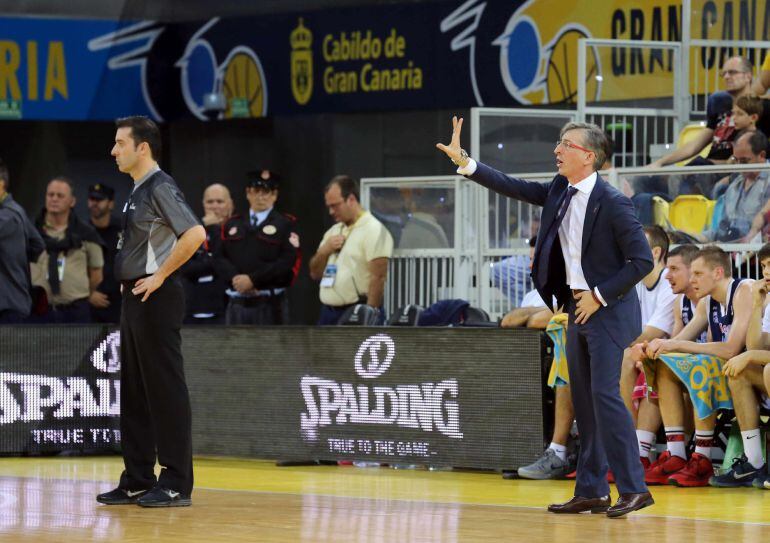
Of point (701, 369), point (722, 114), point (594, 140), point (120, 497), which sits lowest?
point (120, 497)

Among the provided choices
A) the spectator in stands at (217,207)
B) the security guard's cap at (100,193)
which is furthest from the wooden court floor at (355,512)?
the security guard's cap at (100,193)

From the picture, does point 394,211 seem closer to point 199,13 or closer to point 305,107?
point 305,107

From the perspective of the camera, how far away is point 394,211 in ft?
42.0

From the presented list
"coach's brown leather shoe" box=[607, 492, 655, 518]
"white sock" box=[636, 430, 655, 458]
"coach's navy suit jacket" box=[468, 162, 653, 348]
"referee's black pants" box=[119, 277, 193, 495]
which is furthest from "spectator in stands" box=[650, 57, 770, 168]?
"referee's black pants" box=[119, 277, 193, 495]

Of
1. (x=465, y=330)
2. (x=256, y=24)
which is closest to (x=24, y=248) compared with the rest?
(x=465, y=330)

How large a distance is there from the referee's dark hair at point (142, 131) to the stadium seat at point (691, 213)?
170 inches

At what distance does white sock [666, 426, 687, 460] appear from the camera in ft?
31.6

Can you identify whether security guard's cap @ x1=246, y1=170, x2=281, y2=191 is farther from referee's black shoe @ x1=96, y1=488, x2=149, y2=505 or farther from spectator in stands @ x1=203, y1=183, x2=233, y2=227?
referee's black shoe @ x1=96, y1=488, x2=149, y2=505

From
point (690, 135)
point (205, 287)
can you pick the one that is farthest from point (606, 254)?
point (205, 287)

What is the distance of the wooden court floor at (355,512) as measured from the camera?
A: 708 centimetres

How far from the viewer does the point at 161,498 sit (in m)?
8.09

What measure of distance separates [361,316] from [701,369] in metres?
3.16

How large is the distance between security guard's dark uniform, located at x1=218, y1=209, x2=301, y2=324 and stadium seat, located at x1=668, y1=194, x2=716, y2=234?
134 inches

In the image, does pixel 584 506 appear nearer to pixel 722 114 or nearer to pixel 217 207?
pixel 722 114
